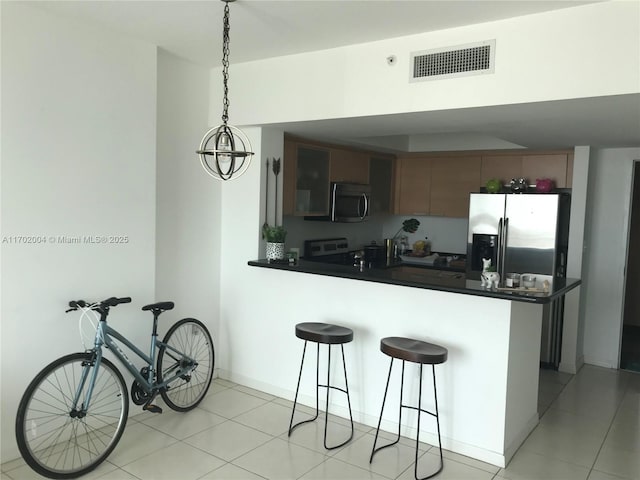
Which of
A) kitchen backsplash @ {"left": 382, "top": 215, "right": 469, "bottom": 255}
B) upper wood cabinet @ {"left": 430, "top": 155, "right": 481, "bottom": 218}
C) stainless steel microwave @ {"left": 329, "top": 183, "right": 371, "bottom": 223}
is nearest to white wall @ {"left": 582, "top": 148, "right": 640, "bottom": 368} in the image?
upper wood cabinet @ {"left": 430, "top": 155, "right": 481, "bottom": 218}

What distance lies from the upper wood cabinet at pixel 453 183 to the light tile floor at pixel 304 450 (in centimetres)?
246

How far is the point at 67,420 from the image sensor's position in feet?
10.7

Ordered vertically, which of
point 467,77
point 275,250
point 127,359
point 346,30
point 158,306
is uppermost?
point 346,30

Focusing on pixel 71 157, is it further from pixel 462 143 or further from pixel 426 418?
pixel 462 143

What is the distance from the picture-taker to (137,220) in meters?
3.60

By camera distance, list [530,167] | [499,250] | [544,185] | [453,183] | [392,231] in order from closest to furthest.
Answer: [499,250]
[544,185]
[530,167]
[453,183]
[392,231]

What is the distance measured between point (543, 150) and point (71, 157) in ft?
14.0

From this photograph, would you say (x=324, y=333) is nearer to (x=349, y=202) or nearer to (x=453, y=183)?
(x=349, y=202)

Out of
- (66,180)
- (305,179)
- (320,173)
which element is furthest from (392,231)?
(66,180)

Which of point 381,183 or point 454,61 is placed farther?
point 381,183

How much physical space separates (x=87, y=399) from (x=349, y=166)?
11.2 feet

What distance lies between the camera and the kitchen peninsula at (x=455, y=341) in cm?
317

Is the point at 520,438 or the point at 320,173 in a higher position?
the point at 320,173

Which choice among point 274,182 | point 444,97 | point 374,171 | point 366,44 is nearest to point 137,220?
point 274,182
